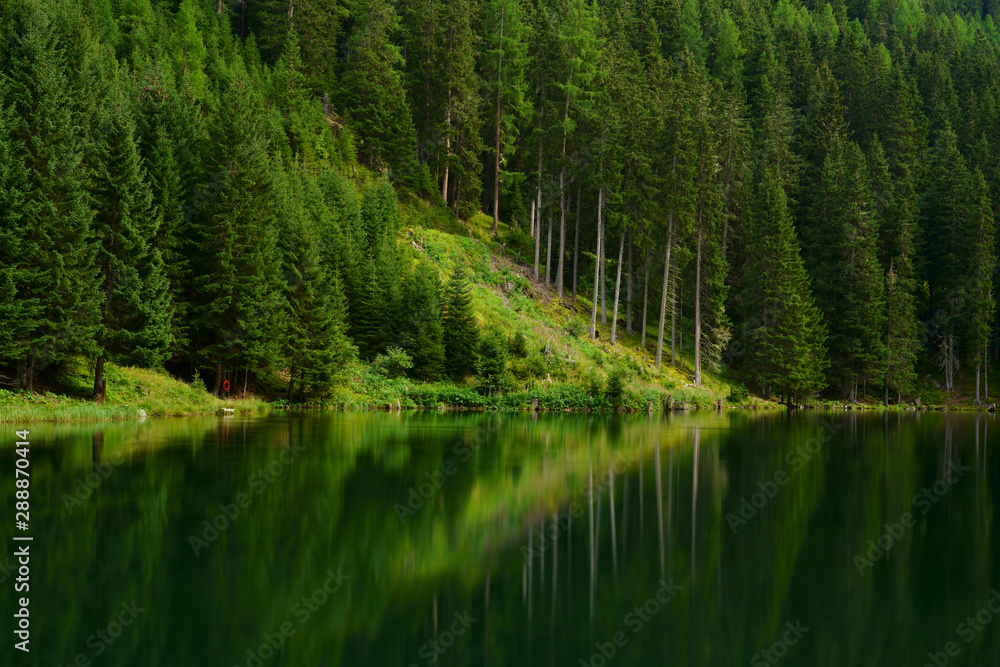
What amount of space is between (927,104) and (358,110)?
7419 centimetres

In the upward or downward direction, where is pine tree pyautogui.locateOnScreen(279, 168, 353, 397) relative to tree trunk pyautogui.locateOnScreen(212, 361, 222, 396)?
upward

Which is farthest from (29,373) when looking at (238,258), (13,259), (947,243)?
(947,243)

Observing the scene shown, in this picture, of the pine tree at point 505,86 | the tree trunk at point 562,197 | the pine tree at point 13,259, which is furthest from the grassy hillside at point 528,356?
the pine tree at point 13,259

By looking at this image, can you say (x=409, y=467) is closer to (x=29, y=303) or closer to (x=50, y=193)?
(x=29, y=303)

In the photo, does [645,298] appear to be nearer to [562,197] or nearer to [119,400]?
[562,197]

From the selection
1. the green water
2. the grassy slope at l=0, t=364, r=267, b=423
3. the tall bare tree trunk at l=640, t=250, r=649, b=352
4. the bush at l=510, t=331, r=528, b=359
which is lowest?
the green water

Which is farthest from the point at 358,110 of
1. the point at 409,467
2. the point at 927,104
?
the point at 927,104

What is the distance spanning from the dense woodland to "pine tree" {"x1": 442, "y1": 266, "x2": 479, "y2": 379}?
192 millimetres

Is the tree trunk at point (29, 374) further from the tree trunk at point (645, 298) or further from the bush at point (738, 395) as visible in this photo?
the bush at point (738, 395)

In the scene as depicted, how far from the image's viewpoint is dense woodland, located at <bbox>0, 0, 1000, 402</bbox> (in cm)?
3647

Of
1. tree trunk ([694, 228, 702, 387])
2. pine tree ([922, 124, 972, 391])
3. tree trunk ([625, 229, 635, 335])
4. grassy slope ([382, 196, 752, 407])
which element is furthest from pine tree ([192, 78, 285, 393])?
pine tree ([922, 124, 972, 391])

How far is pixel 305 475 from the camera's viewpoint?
1947 centimetres

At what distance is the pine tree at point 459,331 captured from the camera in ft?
167

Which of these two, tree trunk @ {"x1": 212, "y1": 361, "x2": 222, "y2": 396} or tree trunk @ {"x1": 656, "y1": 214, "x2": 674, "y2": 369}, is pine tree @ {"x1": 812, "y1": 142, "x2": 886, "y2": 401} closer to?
tree trunk @ {"x1": 656, "y1": 214, "x2": 674, "y2": 369}
